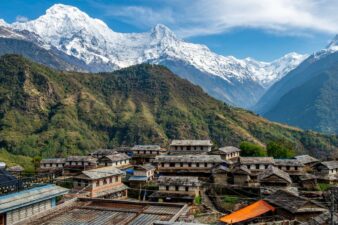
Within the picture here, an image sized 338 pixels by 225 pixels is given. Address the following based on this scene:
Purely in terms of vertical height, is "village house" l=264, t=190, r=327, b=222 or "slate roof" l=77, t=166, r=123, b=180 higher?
"slate roof" l=77, t=166, r=123, b=180

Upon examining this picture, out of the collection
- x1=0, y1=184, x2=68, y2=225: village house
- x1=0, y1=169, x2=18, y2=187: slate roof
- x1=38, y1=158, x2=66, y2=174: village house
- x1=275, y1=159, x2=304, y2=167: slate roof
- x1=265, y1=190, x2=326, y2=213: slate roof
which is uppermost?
x1=0, y1=169, x2=18, y2=187: slate roof

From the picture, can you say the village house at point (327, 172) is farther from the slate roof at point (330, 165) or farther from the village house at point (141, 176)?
the village house at point (141, 176)

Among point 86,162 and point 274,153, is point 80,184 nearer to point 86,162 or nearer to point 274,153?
point 86,162

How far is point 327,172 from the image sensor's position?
3022 inches

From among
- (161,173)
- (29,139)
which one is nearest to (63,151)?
(29,139)

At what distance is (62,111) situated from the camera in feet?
629

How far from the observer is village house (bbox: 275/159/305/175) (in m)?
75.9

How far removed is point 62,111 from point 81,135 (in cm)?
2017

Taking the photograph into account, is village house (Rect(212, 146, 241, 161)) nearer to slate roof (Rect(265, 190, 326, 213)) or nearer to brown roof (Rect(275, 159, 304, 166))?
brown roof (Rect(275, 159, 304, 166))

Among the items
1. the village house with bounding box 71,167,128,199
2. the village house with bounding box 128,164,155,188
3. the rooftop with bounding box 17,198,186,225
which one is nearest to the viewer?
the rooftop with bounding box 17,198,186,225

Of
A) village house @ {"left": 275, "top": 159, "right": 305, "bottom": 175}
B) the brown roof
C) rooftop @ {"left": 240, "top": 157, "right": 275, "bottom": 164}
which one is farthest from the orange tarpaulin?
the brown roof

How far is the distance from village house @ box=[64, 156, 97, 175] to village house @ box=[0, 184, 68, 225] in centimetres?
5872

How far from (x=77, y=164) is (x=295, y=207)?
2296 inches

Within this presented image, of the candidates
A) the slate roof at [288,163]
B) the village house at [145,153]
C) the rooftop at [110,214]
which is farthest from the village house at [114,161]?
the rooftop at [110,214]
